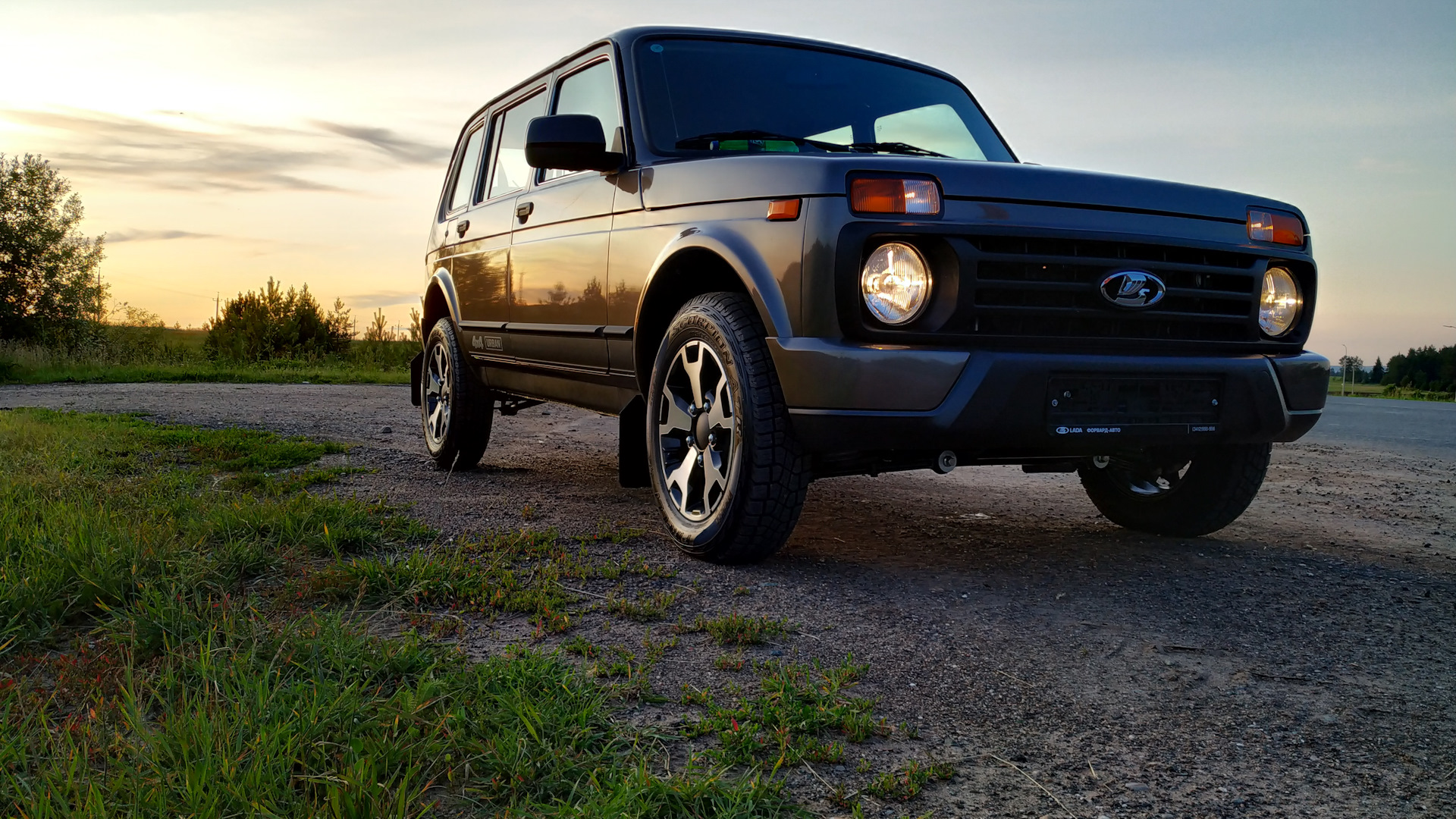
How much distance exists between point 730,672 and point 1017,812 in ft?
2.67

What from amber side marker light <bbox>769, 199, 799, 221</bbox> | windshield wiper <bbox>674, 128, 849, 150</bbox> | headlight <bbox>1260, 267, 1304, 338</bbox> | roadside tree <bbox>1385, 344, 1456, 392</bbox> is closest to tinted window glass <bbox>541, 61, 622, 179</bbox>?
windshield wiper <bbox>674, 128, 849, 150</bbox>

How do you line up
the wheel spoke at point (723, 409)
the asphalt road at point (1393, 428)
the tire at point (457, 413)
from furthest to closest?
the asphalt road at point (1393, 428) < the tire at point (457, 413) < the wheel spoke at point (723, 409)

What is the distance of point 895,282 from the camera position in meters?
3.11

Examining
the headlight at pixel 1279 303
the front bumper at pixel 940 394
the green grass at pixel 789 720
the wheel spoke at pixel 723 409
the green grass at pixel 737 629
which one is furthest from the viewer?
the headlight at pixel 1279 303

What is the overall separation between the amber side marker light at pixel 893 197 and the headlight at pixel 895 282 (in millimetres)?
114

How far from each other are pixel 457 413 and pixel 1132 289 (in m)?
3.97

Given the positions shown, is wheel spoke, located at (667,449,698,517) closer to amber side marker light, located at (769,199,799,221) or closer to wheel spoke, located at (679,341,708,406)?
wheel spoke, located at (679,341,708,406)

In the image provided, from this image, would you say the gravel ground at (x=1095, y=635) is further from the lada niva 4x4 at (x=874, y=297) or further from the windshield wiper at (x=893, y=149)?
the windshield wiper at (x=893, y=149)

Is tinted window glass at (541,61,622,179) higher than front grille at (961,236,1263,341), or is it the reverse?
tinted window glass at (541,61,622,179)

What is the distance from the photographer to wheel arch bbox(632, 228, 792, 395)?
129 inches

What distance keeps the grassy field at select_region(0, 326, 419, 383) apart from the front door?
875 cm

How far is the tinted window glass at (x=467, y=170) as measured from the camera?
6359 mm

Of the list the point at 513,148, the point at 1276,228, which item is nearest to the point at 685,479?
the point at 1276,228

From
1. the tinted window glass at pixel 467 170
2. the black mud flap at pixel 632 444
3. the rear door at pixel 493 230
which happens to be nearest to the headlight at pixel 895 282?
the black mud flap at pixel 632 444
